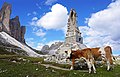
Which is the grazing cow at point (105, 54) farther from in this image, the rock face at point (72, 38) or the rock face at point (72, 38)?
the rock face at point (72, 38)

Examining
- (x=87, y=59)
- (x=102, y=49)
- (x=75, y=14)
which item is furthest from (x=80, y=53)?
(x=75, y=14)


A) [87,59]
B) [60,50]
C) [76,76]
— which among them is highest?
[60,50]

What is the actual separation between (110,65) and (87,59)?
16.3ft

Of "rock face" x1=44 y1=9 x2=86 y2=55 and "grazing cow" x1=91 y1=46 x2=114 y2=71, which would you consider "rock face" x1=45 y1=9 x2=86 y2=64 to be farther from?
"grazing cow" x1=91 y1=46 x2=114 y2=71

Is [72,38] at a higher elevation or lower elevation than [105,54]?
higher

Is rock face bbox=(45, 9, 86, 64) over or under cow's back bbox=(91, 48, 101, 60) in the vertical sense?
over

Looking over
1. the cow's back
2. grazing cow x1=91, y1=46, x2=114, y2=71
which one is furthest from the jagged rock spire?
the cow's back

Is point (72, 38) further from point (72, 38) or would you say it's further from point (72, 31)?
point (72, 31)

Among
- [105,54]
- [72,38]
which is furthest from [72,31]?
[105,54]

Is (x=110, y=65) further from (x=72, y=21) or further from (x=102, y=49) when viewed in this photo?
(x=72, y=21)

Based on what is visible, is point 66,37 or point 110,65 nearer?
point 110,65

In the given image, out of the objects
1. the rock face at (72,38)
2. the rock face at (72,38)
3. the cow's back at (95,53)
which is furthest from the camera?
the rock face at (72,38)

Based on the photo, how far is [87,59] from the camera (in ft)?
107

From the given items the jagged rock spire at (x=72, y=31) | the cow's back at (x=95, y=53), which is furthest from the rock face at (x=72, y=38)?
the cow's back at (x=95, y=53)
